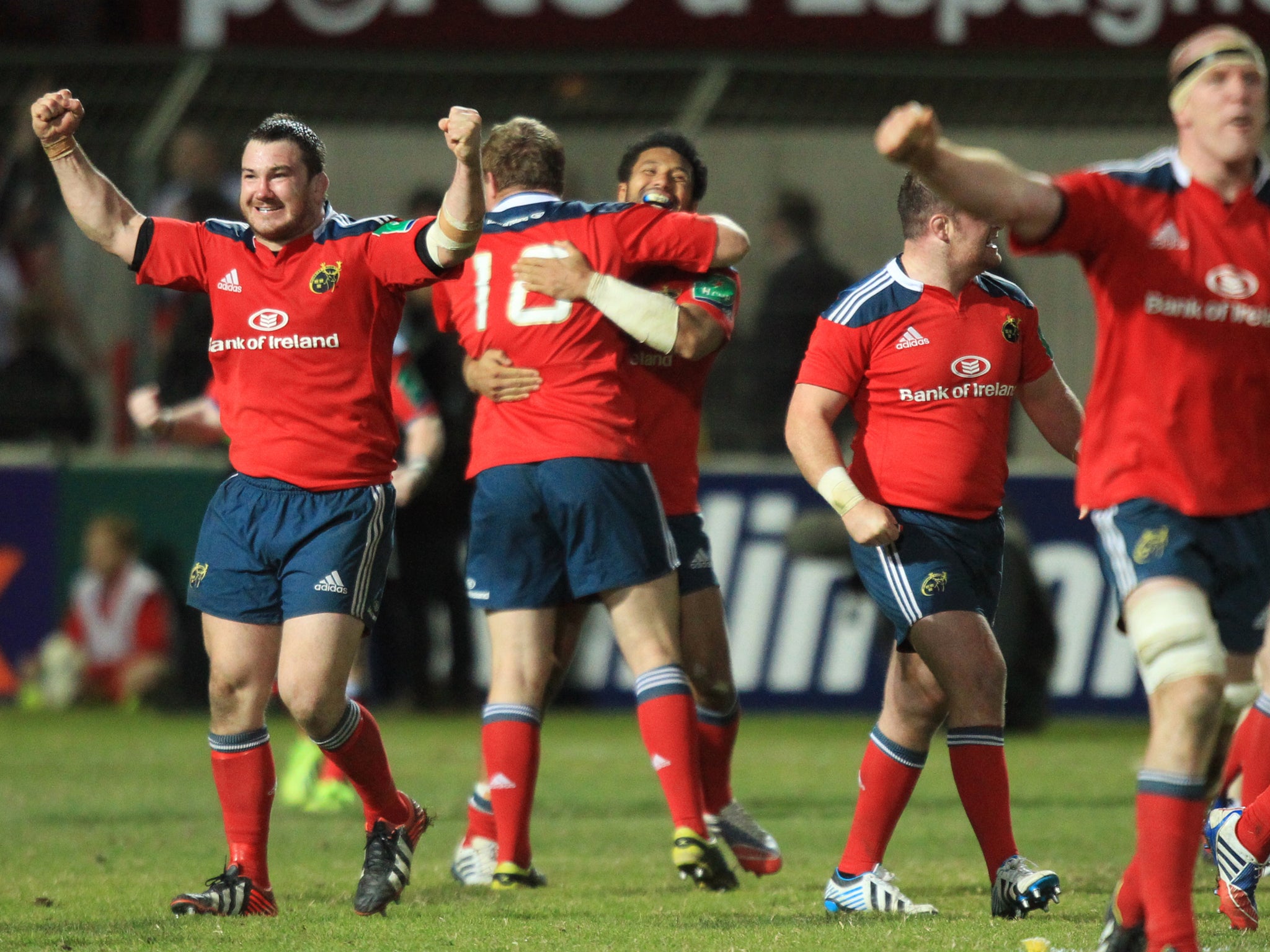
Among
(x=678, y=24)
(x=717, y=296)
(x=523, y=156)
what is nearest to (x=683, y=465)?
(x=717, y=296)

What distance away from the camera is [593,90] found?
13.3 metres

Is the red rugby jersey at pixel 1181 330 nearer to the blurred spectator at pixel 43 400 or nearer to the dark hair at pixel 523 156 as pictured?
the dark hair at pixel 523 156

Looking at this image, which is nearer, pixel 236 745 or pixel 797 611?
pixel 236 745

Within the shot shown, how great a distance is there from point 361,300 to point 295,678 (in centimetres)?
109

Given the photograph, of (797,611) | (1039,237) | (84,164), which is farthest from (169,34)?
(1039,237)

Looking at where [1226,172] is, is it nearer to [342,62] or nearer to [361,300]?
[361,300]

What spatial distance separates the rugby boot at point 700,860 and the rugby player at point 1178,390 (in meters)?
1.64

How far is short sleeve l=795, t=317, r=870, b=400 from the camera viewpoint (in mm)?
5609

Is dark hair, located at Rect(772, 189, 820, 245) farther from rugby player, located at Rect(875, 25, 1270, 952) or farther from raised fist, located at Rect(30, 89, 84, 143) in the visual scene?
rugby player, located at Rect(875, 25, 1270, 952)

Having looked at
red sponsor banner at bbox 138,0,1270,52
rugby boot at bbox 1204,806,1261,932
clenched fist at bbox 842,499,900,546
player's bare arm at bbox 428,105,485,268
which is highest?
red sponsor banner at bbox 138,0,1270,52

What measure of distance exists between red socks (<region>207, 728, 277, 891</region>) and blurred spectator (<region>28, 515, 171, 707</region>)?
7.09 m

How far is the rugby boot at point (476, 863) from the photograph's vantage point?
6.42 m

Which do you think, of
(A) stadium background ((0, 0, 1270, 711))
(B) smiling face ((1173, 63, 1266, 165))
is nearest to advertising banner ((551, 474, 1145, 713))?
(A) stadium background ((0, 0, 1270, 711))

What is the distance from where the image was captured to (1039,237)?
172 inches
